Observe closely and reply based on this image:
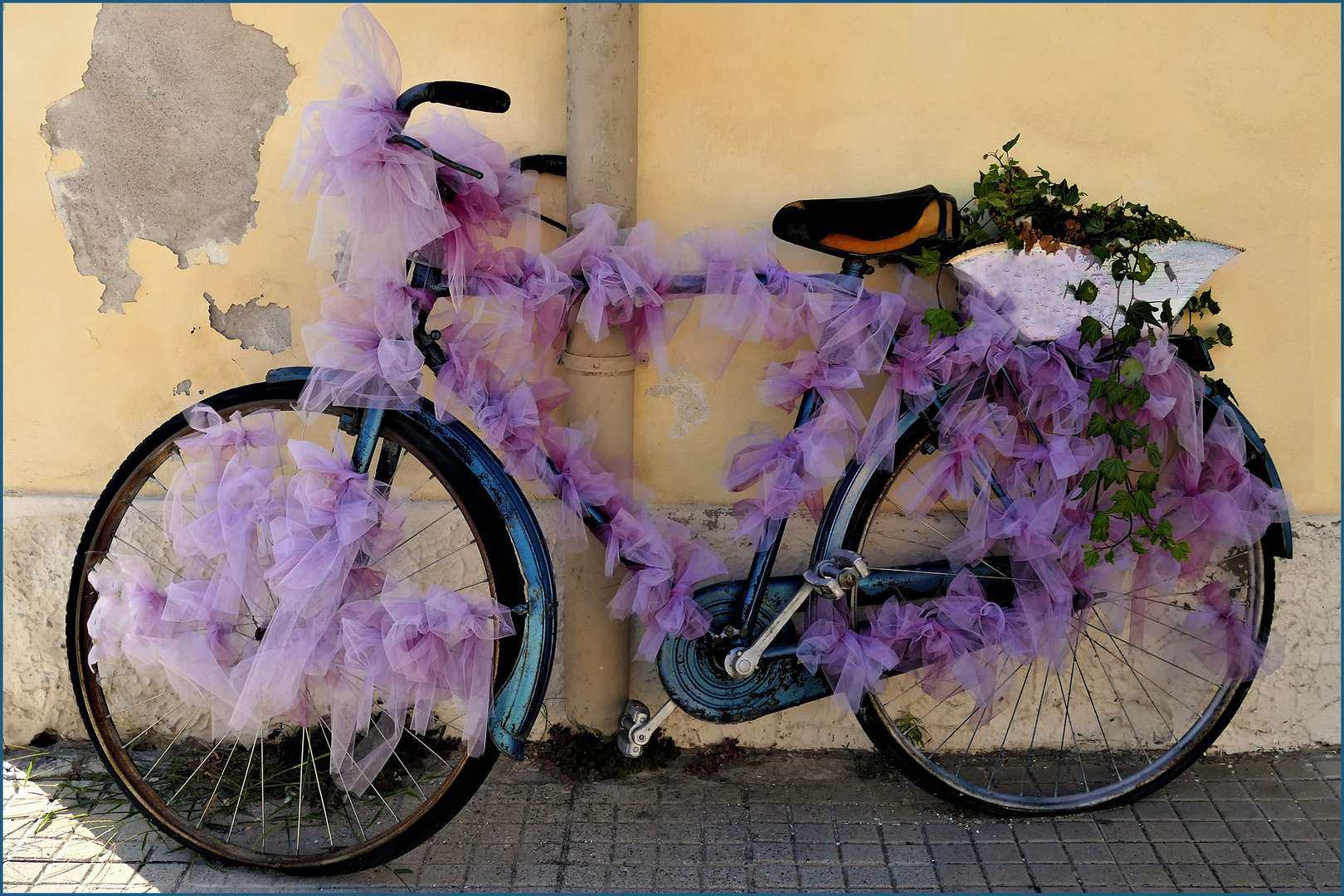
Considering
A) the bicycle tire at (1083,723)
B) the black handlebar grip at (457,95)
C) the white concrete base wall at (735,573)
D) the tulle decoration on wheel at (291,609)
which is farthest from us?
the white concrete base wall at (735,573)

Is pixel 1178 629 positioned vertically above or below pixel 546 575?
below

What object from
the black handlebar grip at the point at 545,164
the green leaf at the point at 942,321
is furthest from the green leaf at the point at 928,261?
the black handlebar grip at the point at 545,164

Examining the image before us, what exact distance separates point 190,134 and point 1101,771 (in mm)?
3409

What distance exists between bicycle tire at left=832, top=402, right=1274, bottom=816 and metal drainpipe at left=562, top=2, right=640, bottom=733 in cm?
82

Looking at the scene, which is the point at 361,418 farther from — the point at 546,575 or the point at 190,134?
the point at 190,134

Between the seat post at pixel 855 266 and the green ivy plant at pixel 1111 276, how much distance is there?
127 mm

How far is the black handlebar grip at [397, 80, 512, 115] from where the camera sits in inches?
88.2

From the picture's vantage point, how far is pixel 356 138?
226cm

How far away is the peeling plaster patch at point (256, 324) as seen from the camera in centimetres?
302

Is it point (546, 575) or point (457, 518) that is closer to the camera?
point (546, 575)

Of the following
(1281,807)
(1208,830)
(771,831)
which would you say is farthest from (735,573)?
(1281,807)

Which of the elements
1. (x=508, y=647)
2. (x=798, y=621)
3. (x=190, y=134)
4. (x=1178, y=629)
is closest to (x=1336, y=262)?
(x=1178, y=629)

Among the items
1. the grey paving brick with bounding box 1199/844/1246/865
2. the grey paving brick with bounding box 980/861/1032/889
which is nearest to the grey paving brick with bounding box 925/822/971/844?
the grey paving brick with bounding box 980/861/1032/889

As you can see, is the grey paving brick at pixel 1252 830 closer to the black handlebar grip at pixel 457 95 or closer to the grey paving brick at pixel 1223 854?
the grey paving brick at pixel 1223 854
